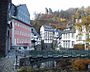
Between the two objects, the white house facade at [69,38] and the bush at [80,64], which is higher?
the white house facade at [69,38]

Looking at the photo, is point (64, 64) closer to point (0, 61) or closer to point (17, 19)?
point (17, 19)

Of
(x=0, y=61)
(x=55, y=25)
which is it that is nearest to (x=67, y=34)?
(x=55, y=25)

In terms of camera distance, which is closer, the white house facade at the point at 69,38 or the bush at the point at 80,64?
the bush at the point at 80,64

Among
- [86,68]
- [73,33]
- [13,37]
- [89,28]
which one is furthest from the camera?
[73,33]

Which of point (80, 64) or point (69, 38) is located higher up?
point (69, 38)

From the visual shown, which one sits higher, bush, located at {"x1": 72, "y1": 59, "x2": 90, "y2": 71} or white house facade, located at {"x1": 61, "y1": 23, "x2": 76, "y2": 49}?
white house facade, located at {"x1": 61, "y1": 23, "x2": 76, "y2": 49}

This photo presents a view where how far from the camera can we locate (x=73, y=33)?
64188 mm

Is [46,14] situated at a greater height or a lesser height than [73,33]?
greater

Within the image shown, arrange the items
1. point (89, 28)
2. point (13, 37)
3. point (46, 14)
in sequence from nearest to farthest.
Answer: point (13, 37)
point (89, 28)
point (46, 14)

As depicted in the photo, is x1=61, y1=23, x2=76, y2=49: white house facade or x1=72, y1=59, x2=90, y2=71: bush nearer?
x1=72, y1=59, x2=90, y2=71: bush

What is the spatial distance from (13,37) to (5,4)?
3626 centimetres

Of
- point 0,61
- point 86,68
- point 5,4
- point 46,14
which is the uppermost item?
point 46,14

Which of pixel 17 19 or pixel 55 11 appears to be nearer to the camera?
pixel 17 19

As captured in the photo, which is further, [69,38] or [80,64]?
[69,38]
